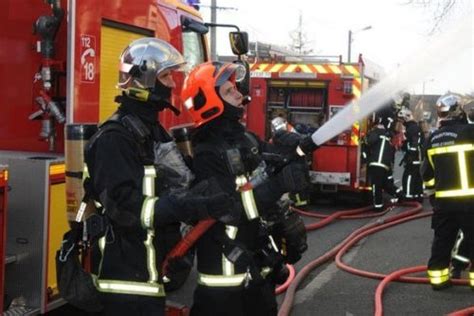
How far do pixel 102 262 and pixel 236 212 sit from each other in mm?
625

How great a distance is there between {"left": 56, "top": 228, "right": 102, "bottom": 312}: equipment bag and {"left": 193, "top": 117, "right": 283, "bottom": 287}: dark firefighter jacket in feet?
1.86

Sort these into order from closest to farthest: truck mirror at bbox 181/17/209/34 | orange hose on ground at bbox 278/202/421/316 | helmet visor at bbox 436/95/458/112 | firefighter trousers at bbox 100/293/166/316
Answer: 1. firefighter trousers at bbox 100/293/166/316
2. orange hose on ground at bbox 278/202/421/316
3. truck mirror at bbox 181/17/209/34
4. helmet visor at bbox 436/95/458/112

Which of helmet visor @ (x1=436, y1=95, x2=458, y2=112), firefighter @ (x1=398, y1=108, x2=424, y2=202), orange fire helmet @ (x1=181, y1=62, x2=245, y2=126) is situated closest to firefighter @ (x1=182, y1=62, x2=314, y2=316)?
orange fire helmet @ (x1=181, y1=62, x2=245, y2=126)

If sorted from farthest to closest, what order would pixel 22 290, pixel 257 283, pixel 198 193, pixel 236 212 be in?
pixel 22 290 < pixel 257 283 < pixel 236 212 < pixel 198 193

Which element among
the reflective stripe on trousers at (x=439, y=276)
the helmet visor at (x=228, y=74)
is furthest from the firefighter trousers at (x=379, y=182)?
the helmet visor at (x=228, y=74)

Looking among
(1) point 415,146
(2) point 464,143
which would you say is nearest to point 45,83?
(2) point 464,143

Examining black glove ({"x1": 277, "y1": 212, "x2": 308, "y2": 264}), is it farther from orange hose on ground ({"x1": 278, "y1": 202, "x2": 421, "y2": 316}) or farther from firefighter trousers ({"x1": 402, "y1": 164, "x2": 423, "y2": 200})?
firefighter trousers ({"x1": 402, "y1": 164, "x2": 423, "y2": 200})

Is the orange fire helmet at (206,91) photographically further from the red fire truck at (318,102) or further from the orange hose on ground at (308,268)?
the red fire truck at (318,102)

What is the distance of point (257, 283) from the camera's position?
127 inches

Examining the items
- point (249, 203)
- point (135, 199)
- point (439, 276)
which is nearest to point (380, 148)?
point (439, 276)

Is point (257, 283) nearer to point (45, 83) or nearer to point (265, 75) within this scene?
point (45, 83)

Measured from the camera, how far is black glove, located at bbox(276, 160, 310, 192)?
2777 millimetres

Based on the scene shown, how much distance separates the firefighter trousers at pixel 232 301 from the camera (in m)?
3.09

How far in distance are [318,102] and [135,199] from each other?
29.3ft
